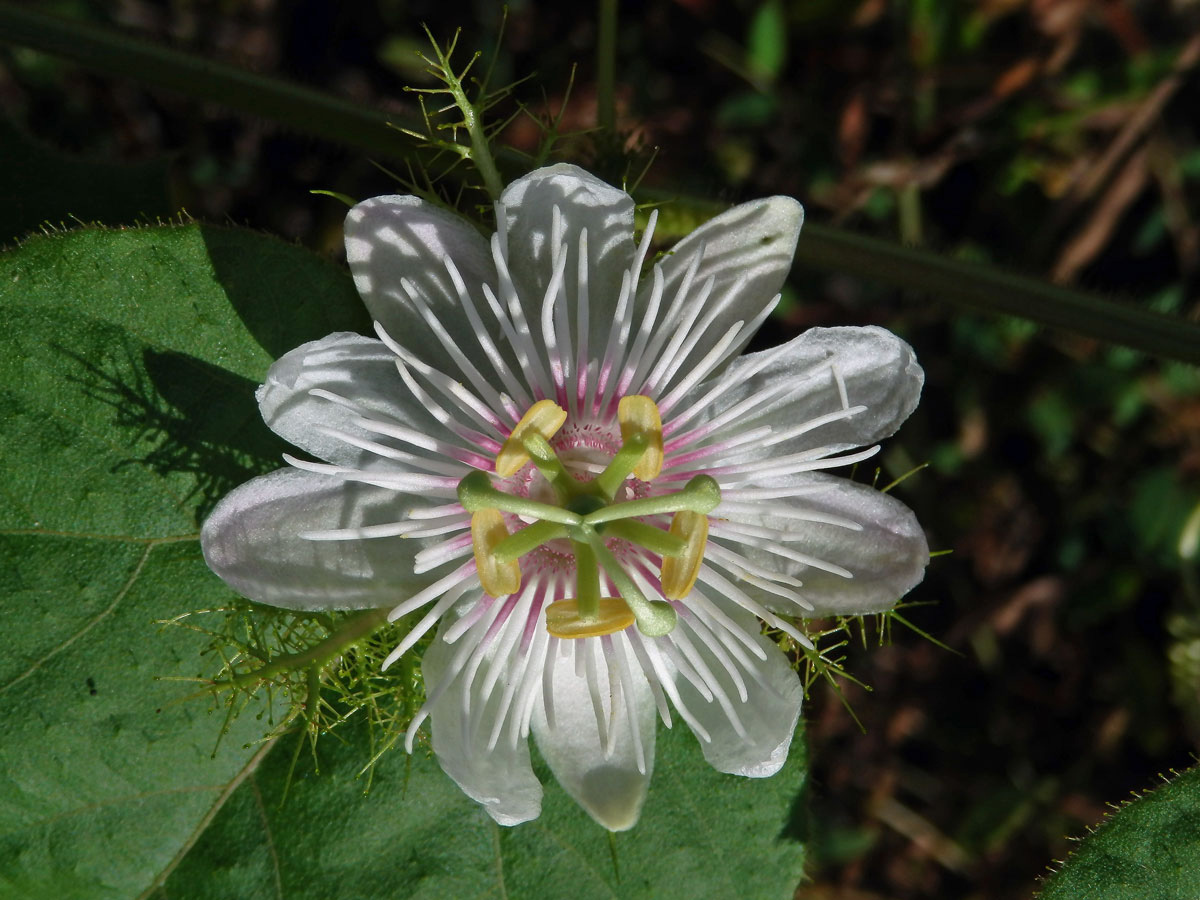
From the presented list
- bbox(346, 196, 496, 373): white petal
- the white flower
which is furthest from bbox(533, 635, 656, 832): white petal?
bbox(346, 196, 496, 373): white petal

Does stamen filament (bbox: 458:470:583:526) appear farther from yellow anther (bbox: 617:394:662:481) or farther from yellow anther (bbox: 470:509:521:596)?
yellow anther (bbox: 617:394:662:481)

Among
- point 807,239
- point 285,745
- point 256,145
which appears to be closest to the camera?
point 285,745

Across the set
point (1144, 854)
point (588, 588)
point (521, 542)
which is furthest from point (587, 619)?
Answer: point (1144, 854)

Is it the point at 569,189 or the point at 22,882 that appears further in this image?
the point at 22,882

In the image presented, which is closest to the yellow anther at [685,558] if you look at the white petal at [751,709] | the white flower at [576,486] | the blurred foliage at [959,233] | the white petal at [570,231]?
the white flower at [576,486]

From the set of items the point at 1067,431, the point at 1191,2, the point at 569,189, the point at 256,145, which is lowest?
the point at 1067,431

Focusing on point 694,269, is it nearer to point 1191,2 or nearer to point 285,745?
point 285,745

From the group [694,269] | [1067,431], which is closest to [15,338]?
[694,269]

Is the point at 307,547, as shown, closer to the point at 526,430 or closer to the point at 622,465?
the point at 526,430
